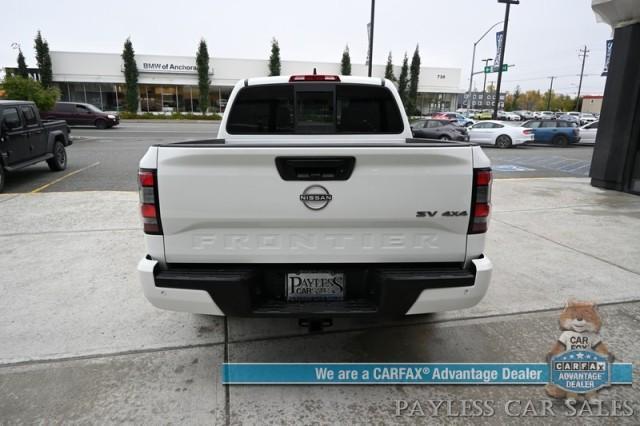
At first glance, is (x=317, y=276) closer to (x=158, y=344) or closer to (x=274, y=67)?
(x=158, y=344)

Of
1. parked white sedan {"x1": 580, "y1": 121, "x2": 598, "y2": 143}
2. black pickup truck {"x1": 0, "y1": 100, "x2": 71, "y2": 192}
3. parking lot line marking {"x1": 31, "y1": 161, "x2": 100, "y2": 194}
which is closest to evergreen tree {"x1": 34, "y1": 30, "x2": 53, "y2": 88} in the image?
parking lot line marking {"x1": 31, "y1": 161, "x2": 100, "y2": 194}

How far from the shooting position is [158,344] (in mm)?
3293

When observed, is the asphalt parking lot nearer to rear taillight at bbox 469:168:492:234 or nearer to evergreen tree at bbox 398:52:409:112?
rear taillight at bbox 469:168:492:234

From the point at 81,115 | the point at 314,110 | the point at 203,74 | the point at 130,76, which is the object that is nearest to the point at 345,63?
the point at 203,74

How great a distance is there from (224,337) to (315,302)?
117cm

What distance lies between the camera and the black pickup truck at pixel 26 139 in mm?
8805

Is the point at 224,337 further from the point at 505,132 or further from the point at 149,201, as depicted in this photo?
the point at 505,132

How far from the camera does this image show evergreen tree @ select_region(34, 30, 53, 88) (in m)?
39.1

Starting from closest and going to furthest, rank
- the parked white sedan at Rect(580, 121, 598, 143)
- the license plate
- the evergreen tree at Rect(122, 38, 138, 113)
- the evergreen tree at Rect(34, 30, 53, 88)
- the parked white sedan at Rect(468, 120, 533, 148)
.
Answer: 1. the license plate
2. the parked white sedan at Rect(468, 120, 533, 148)
3. the parked white sedan at Rect(580, 121, 598, 143)
4. the evergreen tree at Rect(34, 30, 53, 88)
5. the evergreen tree at Rect(122, 38, 138, 113)

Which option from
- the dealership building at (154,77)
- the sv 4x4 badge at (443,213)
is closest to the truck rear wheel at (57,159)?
the sv 4x4 badge at (443,213)

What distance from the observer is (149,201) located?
2.47 metres

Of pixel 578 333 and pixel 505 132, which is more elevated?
pixel 505 132

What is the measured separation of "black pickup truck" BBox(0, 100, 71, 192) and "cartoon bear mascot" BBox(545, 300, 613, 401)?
10.2 metres

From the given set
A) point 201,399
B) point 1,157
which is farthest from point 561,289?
point 1,157
